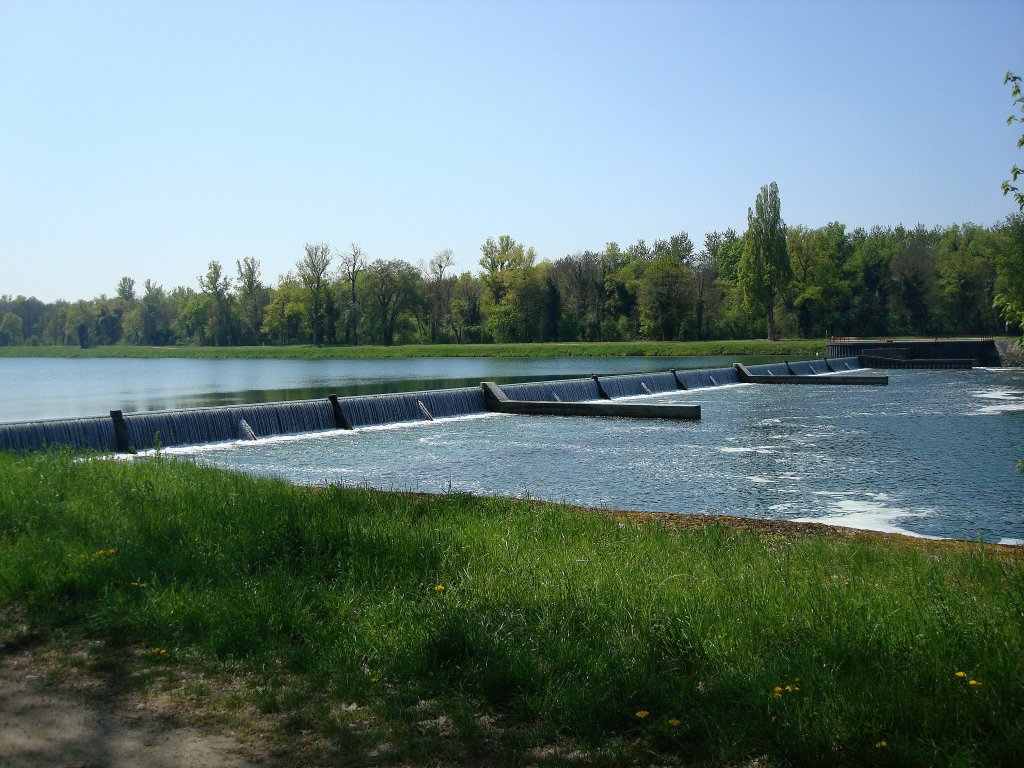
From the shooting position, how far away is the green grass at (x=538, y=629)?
12.5 ft

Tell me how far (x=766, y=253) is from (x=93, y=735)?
7421 cm

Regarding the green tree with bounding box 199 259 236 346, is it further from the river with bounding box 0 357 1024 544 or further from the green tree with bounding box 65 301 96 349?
the river with bounding box 0 357 1024 544

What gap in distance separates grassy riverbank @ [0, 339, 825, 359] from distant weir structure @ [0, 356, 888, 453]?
2838 cm

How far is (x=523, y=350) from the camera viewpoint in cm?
7856

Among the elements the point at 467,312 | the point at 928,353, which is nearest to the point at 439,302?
the point at 467,312

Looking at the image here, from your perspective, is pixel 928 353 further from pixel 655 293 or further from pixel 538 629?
pixel 538 629

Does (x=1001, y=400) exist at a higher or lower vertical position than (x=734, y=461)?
lower

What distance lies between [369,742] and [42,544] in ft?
13.0

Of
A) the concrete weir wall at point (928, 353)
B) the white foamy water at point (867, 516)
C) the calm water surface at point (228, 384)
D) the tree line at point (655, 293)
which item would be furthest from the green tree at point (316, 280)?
the white foamy water at point (867, 516)

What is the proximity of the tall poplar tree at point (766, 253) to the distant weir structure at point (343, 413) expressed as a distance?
3407cm

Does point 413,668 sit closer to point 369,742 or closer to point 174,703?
point 369,742

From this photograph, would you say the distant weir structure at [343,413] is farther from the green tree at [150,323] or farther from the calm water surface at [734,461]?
the green tree at [150,323]

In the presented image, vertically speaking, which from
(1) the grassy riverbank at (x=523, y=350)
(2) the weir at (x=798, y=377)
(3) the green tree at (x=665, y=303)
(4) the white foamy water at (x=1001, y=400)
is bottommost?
(4) the white foamy water at (x=1001, y=400)

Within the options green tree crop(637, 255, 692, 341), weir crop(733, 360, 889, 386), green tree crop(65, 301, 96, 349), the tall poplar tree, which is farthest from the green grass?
green tree crop(65, 301, 96, 349)
